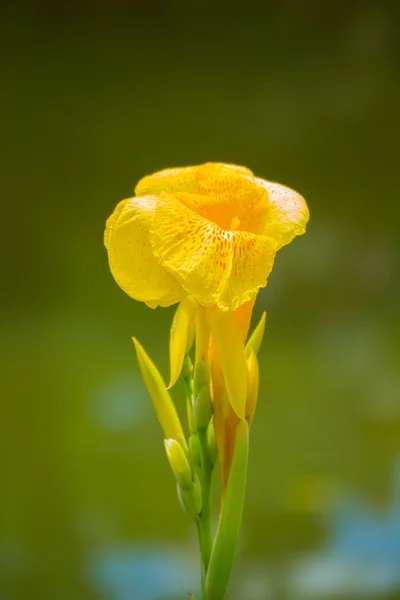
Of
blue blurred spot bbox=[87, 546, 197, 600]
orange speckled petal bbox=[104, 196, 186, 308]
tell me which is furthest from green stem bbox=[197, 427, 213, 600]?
blue blurred spot bbox=[87, 546, 197, 600]

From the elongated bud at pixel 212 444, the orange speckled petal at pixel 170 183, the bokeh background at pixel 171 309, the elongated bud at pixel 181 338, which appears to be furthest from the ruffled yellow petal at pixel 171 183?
the bokeh background at pixel 171 309

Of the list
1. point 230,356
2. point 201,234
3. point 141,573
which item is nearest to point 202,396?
point 230,356

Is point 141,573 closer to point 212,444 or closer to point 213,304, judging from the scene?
point 212,444

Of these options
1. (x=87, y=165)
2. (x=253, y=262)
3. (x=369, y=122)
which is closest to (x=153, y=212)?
(x=253, y=262)

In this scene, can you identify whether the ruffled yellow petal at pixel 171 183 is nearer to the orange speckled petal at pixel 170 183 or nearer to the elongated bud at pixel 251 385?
the orange speckled petal at pixel 170 183

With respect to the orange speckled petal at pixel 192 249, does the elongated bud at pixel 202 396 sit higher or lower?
lower
